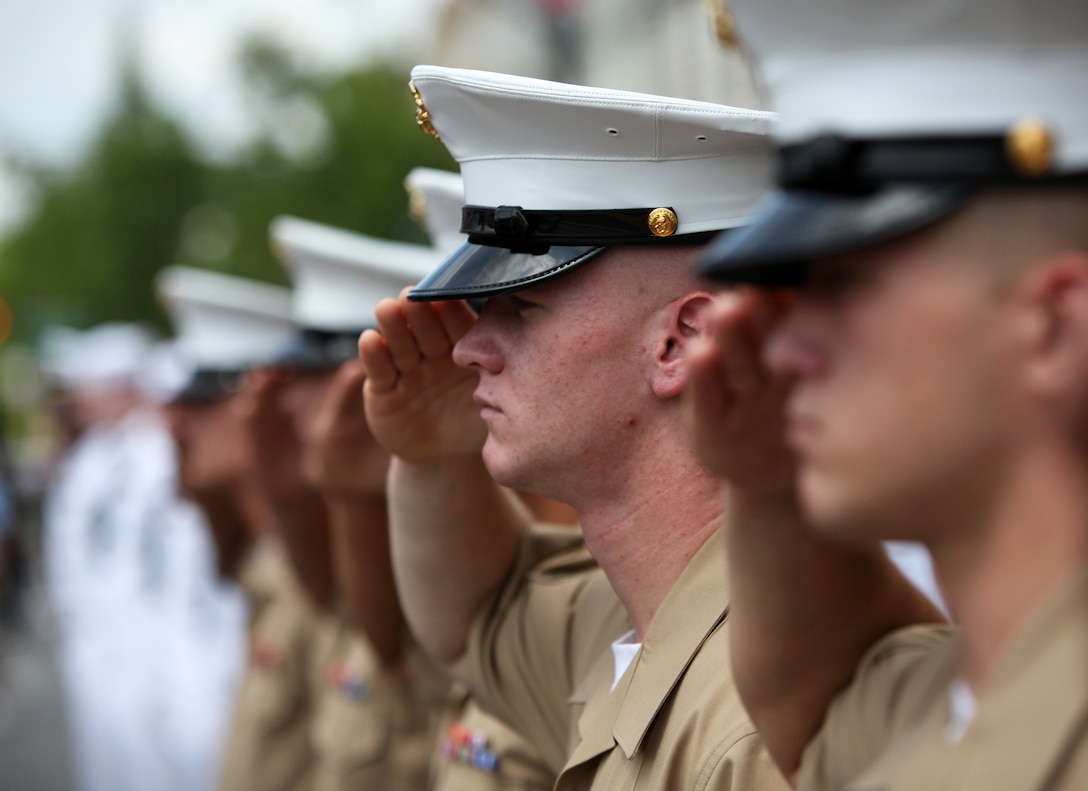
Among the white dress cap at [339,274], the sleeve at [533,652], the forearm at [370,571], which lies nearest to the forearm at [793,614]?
the sleeve at [533,652]

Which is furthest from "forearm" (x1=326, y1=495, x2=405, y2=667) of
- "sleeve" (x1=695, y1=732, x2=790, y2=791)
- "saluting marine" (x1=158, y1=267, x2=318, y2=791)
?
"sleeve" (x1=695, y1=732, x2=790, y2=791)

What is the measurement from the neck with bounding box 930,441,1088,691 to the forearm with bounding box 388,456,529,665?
1768mm

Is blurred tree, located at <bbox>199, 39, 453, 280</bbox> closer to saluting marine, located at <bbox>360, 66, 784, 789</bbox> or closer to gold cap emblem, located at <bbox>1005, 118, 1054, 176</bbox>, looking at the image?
saluting marine, located at <bbox>360, 66, 784, 789</bbox>

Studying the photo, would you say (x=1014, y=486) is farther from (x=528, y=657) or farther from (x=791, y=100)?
(x=528, y=657)

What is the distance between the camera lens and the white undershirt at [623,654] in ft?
7.86

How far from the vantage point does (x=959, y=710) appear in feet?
4.46

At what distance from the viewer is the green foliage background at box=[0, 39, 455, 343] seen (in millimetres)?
23922

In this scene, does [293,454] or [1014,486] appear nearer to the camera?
[1014,486]

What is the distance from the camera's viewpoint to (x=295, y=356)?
500 centimetres

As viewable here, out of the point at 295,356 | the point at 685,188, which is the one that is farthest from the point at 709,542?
the point at 295,356

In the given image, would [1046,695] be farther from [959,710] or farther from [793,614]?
[793,614]

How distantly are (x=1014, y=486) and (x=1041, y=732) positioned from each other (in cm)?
25

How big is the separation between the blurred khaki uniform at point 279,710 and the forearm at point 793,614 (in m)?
3.80

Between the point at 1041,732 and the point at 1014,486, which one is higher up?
the point at 1014,486
